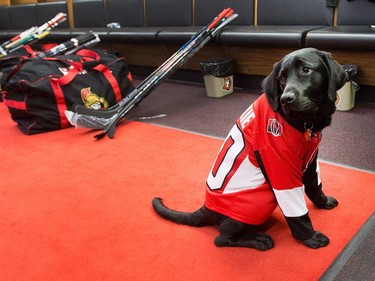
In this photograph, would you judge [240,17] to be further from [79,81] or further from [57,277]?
[57,277]

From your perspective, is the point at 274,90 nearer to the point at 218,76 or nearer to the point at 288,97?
the point at 288,97

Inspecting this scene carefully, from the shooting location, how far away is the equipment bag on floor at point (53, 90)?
2.80 metres

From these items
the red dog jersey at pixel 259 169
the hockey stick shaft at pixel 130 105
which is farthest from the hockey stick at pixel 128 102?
the red dog jersey at pixel 259 169

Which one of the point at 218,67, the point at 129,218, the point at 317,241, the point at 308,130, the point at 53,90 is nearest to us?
the point at 308,130

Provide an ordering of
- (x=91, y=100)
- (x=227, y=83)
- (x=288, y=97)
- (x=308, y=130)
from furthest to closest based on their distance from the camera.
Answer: (x=227, y=83) → (x=91, y=100) → (x=308, y=130) → (x=288, y=97)

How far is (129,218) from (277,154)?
2.46 feet

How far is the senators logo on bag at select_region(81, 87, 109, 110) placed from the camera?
2.93 m

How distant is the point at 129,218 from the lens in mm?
1689

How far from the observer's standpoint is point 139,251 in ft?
4.80

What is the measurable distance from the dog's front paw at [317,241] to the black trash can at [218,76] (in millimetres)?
2214

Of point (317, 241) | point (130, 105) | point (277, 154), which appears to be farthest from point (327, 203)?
point (130, 105)

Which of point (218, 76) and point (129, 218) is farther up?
point (218, 76)

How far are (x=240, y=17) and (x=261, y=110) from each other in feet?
8.81

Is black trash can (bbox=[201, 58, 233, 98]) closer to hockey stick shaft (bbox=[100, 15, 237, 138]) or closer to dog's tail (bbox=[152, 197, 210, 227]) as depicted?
hockey stick shaft (bbox=[100, 15, 237, 138])
